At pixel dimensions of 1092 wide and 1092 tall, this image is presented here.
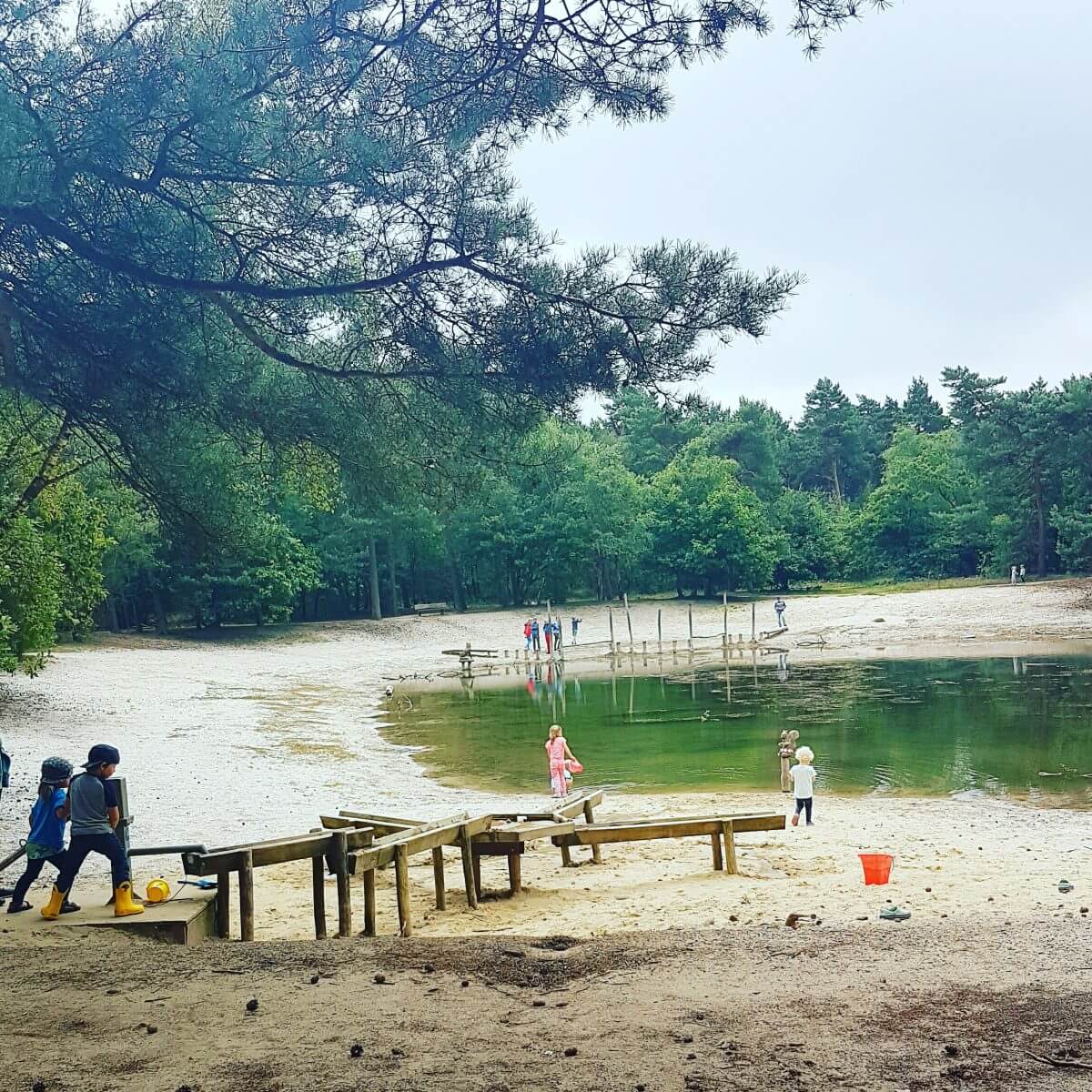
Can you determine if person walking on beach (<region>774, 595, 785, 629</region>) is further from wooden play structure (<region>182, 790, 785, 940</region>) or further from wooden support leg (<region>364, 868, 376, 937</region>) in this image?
wooden support leg (<region>364, 868, 376, 937</region>)

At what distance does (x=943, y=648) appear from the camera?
1822 inches

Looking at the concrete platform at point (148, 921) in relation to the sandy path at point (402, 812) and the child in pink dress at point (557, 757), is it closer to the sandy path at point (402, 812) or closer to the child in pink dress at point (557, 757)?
the sandy path at point (402, 812)

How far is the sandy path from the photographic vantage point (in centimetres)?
1038

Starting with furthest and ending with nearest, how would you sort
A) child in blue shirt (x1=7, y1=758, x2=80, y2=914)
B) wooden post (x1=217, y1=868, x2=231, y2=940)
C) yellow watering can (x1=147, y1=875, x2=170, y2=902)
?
wooden post (x1=217, y1=868, x2=231, y2=940) → yellow watering can (x1=147, y1=875, x2=170, y2=902) → child in blue shirt (x1=7, y1=758, x2=80, y2=914)

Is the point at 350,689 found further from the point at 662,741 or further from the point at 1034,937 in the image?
the point at 1034,937

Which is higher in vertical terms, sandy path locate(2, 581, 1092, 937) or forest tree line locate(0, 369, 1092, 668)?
forest tree line locate(0, 369, 1092, 668)

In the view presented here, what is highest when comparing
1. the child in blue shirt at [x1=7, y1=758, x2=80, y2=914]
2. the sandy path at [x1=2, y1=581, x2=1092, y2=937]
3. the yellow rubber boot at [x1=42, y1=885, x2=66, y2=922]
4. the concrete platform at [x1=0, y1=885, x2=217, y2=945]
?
the child in blue shirt at [x1=7, y1=758, x2=80, y2=914]

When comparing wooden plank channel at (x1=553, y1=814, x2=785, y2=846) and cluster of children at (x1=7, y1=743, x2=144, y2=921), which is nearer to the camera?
cluster of children at (x1=7, y1=743, x2=144, y2=921)

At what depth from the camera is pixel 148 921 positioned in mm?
7648

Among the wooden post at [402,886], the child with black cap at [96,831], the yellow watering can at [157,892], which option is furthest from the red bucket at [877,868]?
the child with black cap at [96,831]

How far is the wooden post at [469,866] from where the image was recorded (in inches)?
401

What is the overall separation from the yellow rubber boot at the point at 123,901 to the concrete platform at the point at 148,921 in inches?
2.1

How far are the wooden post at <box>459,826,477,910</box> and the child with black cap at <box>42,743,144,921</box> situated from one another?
3.01m

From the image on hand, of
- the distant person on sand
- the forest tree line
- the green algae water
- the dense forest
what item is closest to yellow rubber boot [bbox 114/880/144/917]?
the dense forest
